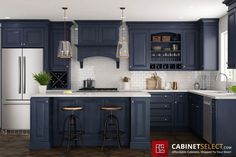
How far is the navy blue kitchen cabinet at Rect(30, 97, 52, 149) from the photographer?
602cm

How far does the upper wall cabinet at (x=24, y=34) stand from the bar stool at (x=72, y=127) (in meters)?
2.81

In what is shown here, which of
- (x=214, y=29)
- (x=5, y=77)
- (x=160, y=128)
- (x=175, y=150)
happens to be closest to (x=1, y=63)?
(x=5, y=77)

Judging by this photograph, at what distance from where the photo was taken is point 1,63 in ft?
26.6

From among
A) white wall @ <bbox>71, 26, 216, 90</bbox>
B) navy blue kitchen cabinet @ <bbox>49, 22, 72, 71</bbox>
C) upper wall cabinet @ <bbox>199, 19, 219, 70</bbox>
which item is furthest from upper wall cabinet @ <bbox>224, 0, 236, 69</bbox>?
navy blue kitchen cabinet @ <bbox>49, 22, 72, 71</bbox>

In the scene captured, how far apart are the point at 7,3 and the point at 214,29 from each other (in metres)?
4.93

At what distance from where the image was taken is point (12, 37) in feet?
27.1

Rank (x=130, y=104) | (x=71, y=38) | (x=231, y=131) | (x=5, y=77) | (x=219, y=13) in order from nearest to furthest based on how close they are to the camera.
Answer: (x=231, y=131) < (x=130, y=104) < (x=219, y=13) < (x=5, y=77) < (x=71, y=38)

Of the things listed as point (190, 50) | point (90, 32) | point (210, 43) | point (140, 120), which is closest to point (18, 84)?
point (90, 32)

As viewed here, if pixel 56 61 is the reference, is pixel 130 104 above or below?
below

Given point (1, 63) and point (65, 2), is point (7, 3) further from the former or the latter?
point (1, 63)

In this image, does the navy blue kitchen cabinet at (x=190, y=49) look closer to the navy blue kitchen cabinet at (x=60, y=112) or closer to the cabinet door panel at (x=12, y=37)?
the navy blue kitchen cabinet at (x=60, y=112)

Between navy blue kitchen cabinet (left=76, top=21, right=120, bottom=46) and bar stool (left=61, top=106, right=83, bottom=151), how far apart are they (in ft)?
8.88

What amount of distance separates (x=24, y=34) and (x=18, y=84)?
1.30 meters

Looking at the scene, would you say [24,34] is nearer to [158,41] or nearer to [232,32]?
[158,41]
